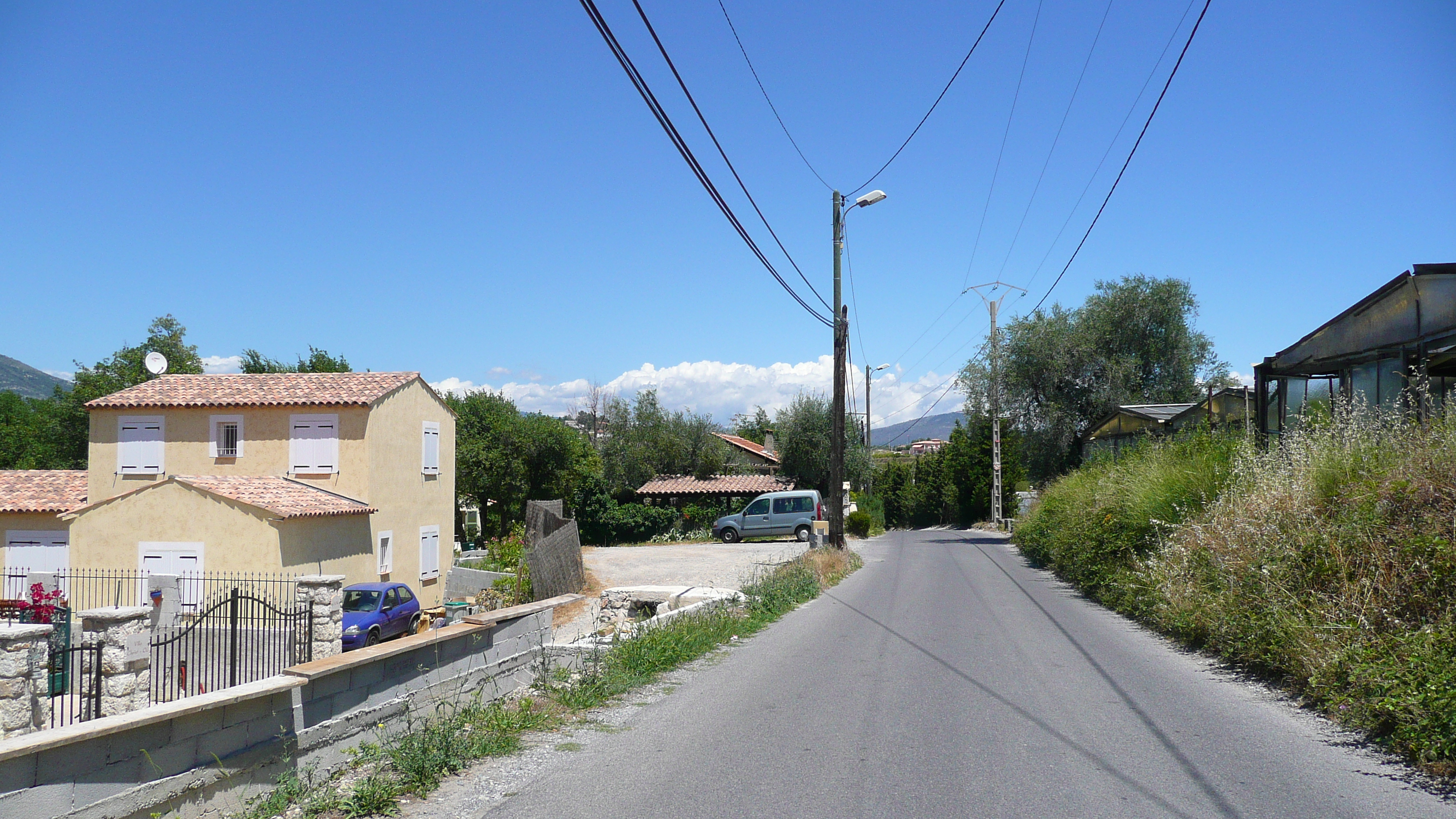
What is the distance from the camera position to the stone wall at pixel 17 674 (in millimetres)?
5855

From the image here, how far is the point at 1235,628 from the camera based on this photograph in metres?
8.72

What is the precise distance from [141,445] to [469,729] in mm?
22682

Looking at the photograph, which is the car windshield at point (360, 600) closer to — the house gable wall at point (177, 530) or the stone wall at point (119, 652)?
the house gable wall at point (177, 530)

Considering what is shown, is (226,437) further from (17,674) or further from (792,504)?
(792,504)

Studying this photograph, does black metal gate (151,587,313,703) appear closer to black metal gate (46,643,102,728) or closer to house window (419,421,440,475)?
black metal gate (46,643,102,728)

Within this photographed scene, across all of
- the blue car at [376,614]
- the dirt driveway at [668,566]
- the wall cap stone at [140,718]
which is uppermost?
the wall cap stone at [140,718]

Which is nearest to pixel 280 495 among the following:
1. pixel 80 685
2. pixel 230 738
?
pixel 80 685

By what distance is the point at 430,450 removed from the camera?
27.3 metres

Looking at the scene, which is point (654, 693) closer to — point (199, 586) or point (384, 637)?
point (384, 637)

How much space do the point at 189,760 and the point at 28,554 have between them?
24048 millimetres

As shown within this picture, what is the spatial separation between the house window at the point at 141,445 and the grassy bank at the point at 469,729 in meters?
19.6

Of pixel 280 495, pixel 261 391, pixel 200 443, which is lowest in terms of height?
pixel 280 495

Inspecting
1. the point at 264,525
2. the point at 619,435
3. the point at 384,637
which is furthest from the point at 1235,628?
the point at 619,435

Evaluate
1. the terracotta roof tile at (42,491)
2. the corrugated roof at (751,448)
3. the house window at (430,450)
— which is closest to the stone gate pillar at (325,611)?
the house window at (430,450)
